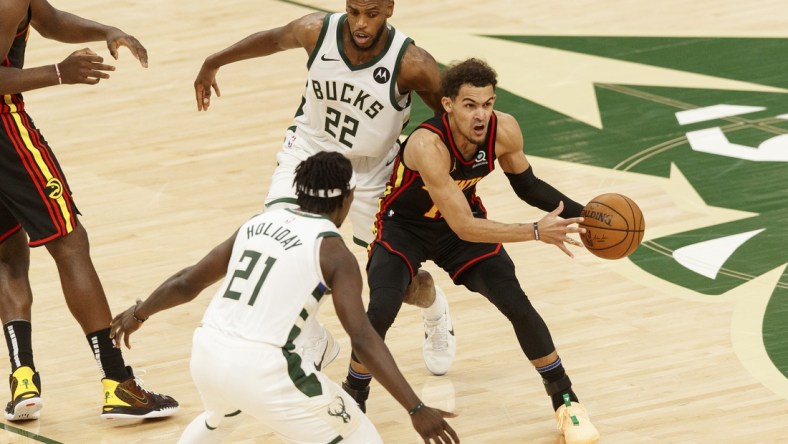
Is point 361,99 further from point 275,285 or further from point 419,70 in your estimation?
point 275,285

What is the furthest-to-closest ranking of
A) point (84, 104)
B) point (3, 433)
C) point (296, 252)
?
point (84, 104), point (3, 433), point (296, 252)

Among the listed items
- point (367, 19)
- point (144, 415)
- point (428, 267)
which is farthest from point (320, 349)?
point (428, 267)

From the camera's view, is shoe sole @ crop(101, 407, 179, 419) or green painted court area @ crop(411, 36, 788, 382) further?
green painted court area @ crop(411, 36, 788, 382)

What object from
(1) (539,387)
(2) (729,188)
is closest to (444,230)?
(1) (539,387)

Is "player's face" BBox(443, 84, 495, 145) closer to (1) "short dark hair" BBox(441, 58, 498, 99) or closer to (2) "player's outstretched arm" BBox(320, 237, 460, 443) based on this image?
(1) "short dark hair" BBox(441, 58, 498, 99)

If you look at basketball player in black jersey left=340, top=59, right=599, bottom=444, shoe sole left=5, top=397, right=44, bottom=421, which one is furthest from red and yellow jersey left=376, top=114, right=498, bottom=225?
shoe sole left=5, top=397, right=44, bottom=421

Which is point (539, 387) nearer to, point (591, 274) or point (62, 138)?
point (591, 274)

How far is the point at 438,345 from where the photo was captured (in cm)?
779

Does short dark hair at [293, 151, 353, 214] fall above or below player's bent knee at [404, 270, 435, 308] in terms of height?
above

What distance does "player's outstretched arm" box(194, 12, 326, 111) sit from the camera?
7.71 meters

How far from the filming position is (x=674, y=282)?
8.74 m

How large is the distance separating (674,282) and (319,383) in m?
3.69

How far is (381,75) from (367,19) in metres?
0.32

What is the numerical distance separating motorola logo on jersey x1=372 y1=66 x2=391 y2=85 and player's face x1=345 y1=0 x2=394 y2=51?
13 centimetres
